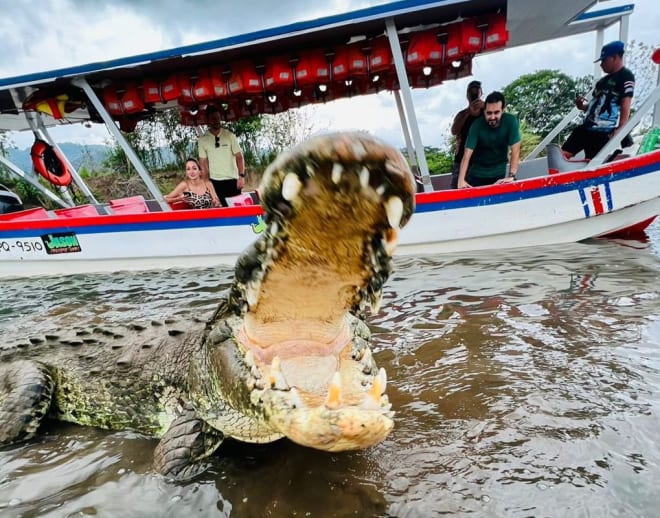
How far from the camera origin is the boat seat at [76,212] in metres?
6.46

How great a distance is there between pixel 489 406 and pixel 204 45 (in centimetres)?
517

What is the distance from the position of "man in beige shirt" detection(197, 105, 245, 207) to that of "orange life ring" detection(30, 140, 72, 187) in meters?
2.76

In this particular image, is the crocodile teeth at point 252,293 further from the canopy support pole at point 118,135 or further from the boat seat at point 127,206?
the boat seat at point 127,206

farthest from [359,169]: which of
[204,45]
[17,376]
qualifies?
[204,45]

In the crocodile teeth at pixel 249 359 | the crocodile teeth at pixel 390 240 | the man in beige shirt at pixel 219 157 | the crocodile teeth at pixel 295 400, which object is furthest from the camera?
the man in beige shirt at pixel 219 157

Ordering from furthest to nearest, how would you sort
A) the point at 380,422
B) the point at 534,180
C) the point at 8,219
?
the point at 8,219 < the point at 534,180 < the point at 380,422

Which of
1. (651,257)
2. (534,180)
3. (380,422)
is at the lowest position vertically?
(651,257)

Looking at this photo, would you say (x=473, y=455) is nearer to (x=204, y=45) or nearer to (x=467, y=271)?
(x=467, y=271)

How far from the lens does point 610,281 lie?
3.53m

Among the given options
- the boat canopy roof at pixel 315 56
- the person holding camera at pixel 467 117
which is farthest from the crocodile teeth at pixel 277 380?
the person holding camera at pixel 467 117

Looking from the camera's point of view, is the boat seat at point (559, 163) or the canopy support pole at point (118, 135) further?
the canopy support pole at point (118, 135)

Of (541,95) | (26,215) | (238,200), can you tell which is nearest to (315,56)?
(238,200)

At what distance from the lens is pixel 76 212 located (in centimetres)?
660

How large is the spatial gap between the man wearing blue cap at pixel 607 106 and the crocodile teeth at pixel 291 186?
209 inches
